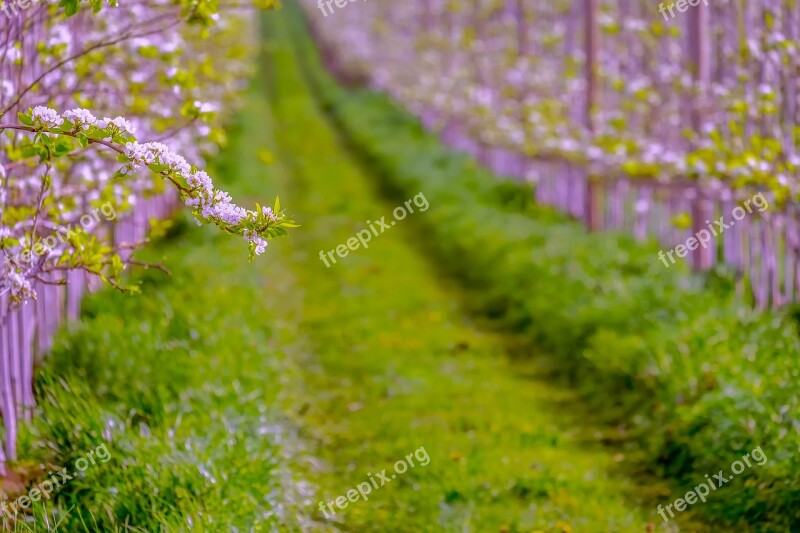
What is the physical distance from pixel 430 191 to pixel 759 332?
8957 millimetres

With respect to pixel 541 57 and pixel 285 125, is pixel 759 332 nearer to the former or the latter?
pixel 541 57

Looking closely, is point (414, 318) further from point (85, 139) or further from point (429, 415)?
point (85, 139)

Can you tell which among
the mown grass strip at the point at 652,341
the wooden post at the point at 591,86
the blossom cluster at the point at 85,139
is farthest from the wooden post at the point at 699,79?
the blossom cluster at the point at 85,139

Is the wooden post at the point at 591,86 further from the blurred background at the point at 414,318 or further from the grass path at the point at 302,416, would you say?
the grass path at the point at 302,416

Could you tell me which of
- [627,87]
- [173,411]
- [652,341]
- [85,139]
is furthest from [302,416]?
[627,87]

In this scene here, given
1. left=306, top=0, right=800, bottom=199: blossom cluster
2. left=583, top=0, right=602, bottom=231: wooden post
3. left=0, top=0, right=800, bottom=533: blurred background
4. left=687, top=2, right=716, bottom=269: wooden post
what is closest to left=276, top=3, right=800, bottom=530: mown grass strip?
left=0, top=0, right=800, bottom=533: blurred background

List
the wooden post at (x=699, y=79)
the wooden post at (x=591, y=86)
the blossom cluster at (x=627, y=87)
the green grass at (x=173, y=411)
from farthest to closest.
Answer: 1. the wooden post at (x=591, y=86)
2. the wooden post at (x=699, y=79)
3. the blossom cluster at (x=627, y=87)
4. the green grass at (x=173, y=411)

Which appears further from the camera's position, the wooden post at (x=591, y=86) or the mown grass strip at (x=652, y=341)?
the wooden post at (x=591, y=86)

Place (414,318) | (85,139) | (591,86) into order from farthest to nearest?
(591,86)
(414,318)
(85,139)

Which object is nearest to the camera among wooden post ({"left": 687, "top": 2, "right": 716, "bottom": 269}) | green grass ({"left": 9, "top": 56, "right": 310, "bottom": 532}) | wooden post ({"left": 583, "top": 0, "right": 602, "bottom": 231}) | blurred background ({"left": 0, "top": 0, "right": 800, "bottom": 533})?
green grass ({"left": 9, "top": 56, "right": 310, "bottom": 532})

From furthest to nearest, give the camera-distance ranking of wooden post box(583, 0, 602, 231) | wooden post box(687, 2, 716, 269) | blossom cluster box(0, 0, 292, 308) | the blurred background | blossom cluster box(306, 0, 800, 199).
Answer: wooden post box(583, 0, 602, 231)
wooden post box(687, 2, 716, 269)
blossom cluster box(306, 0, 800, 199)
the blurred background
blossom cluster box(0, 0, 292, 308)

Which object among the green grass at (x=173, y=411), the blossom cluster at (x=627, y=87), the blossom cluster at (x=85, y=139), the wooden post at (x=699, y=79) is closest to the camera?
the blossom cluster at (x=85, y=139)

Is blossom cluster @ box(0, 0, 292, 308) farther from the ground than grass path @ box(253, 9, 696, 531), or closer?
farther from the ground

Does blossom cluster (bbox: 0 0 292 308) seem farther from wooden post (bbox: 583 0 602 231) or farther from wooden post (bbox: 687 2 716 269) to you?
wooden post (bbox: 583 0 602 231)
